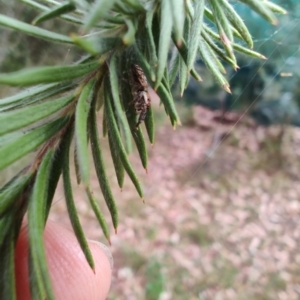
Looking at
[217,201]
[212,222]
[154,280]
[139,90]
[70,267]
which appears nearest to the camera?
[139,90]

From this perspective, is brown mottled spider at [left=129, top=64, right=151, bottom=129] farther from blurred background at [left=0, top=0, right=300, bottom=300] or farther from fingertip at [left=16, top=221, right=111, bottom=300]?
blurred background at [left=0, top=0, right=300, bottom=300]

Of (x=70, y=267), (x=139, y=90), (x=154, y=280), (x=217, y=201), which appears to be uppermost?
(x=139, y=90)

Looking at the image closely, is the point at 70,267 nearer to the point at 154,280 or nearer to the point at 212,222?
the point at 154,280

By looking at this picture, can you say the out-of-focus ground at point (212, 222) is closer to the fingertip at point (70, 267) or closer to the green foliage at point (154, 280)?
the green foliage at point (154, 280)

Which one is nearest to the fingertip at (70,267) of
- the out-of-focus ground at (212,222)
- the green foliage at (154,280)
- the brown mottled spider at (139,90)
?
the brown mottled spider at (139,90)

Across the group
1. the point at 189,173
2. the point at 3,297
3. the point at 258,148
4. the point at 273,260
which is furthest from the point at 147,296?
the point at 3,297

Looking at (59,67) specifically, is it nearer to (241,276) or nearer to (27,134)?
(27,134)

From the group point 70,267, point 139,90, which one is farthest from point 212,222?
point 139,90
